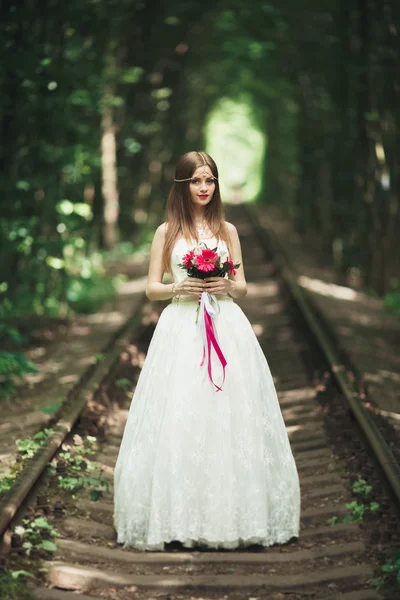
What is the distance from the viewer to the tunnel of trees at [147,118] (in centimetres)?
1056

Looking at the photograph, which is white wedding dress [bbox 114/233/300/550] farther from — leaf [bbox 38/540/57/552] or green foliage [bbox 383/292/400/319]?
green foliage [bbox 383/292/400/319]

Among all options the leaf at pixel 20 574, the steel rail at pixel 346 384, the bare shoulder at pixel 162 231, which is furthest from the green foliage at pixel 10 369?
the leaf at pixel 20 574

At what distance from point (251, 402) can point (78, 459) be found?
169cm

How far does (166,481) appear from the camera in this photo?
480 cm

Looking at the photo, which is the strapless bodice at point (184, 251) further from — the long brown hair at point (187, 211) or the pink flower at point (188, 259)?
the pink flower at point (188, 259)

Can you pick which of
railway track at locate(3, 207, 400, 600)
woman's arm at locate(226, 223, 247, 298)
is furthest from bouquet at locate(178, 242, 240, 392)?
railway track at locate(3, 207, 400, 600)

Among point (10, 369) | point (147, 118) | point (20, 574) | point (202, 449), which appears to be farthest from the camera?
point (147, 118)

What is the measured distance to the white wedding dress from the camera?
480 centimetres

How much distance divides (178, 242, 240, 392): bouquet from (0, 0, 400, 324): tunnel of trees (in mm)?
4879

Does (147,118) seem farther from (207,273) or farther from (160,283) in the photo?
(207,273)

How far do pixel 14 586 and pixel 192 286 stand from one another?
6.14ft

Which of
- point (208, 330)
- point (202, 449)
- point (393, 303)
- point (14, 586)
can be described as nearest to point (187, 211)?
point (208, 330)

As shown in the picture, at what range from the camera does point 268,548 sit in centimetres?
500

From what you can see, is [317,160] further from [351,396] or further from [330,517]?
[330,517]
